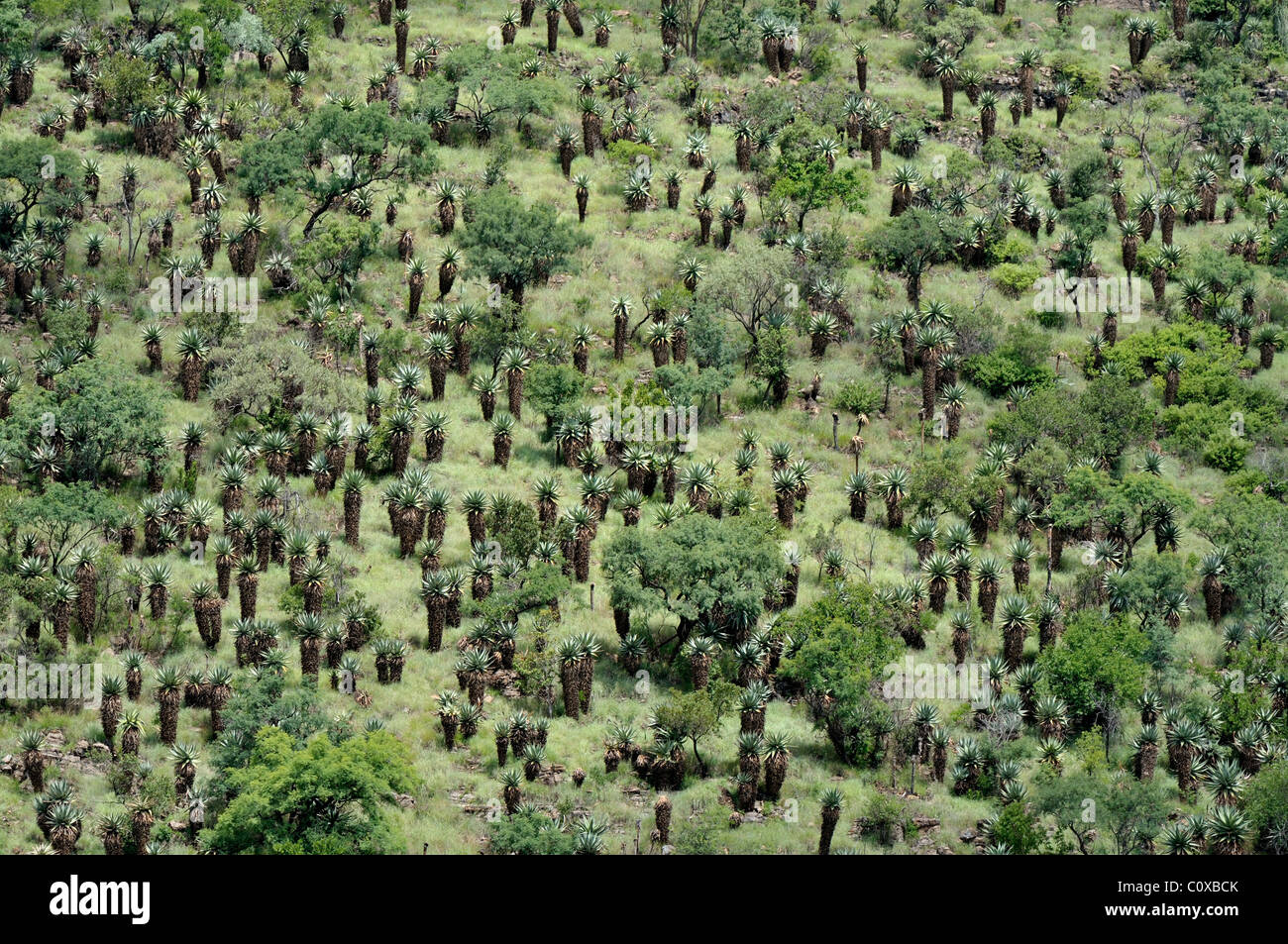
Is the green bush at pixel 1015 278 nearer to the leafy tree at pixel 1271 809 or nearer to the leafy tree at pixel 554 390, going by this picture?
the leafy tree at pixel 554 390

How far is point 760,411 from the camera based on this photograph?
4653 inches

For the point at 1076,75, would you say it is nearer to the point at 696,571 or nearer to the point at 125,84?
the point at 125,84

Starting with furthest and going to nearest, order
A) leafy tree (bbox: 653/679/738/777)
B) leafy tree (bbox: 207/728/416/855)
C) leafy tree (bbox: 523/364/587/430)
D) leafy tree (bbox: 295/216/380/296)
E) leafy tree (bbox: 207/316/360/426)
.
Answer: leafy tree (bbox: 295/216/380/296), leafy tree (bbox: 523/364/587/430), leafy tree (bbox: 207/316/360/426), leafy tree (bbox: 653/679/738/777), leafy tree (bbox: 207/728/416/855)

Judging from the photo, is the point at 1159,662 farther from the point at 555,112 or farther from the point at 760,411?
the point at 555,112

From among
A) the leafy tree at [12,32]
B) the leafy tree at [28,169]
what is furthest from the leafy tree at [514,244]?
the leafy tree at [12,32]

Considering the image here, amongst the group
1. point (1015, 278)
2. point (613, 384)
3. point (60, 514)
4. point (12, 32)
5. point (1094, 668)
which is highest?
point (12, 32)

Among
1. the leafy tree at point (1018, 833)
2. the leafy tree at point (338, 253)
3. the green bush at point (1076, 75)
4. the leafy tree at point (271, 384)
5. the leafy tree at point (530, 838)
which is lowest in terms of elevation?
the leafy tree at point (1018, 833)

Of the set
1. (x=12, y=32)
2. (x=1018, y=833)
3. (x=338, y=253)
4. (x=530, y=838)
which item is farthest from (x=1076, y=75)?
(x=530, y=838)

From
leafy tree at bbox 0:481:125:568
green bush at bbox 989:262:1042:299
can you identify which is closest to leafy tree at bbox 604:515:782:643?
leafy tree at bbox 0:481:125:568

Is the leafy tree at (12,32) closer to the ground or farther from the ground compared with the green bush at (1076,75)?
farther from the ground

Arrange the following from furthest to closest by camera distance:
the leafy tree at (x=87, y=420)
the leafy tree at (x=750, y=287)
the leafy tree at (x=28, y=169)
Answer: the leafy tree at (x=750, y=287) → the leafy tree at (x=28, y=169) → the leafy tree at (x=87, y=420)

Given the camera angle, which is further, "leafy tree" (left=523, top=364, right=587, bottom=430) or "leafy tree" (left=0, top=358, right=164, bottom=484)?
"leafy tree" (left=523, top=364, right=587, bottom=430)

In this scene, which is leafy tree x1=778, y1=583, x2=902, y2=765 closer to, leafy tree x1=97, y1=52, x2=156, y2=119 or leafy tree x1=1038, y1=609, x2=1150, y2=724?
leafy tree x1=1038, y1=609, x2=1150, y2=724

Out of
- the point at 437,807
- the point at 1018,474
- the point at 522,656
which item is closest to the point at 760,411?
the point at 1018,474
